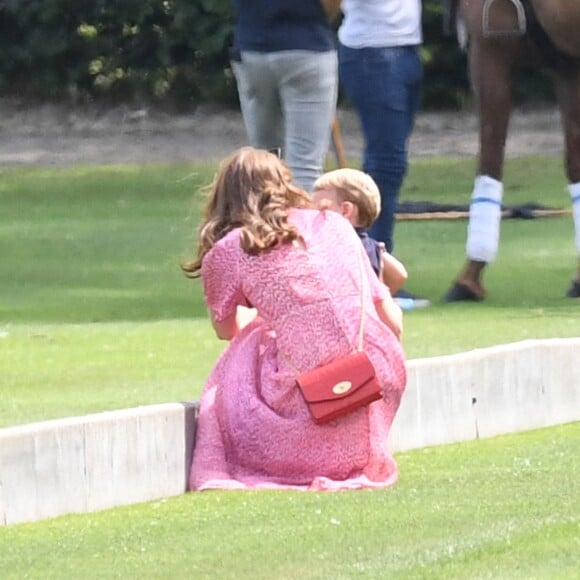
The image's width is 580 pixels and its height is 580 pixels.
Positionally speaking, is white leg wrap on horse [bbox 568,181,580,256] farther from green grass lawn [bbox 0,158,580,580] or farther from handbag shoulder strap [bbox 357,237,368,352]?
handbag shoulder strap [bbox 357,237,368,352]

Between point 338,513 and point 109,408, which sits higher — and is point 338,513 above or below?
above

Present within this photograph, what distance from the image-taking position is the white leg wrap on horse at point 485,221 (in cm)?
930

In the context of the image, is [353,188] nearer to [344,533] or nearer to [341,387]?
[341,387]

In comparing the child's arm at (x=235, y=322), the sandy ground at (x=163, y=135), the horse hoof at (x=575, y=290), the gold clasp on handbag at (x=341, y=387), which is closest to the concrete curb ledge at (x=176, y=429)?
the child's arm at (x=235, y=322)

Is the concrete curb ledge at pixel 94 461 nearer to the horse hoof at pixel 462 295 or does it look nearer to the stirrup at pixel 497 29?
the horse hoof at pixel 462 295

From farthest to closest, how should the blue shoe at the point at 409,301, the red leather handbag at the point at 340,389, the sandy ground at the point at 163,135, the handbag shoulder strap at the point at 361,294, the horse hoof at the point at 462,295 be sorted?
the sandy ground at the point at 163,135 < the horse hoof at the point at 462,295 < the blue shoe at the point at 409,301 < the handbag shoulder strap at the point at 361,294 < the red leather handbag at the point at 340,389

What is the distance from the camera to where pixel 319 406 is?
234 inches

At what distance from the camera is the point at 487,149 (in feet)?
30.7

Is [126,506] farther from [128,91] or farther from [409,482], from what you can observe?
[128,91]

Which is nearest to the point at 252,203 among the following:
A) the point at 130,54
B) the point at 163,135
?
the point at 163,135

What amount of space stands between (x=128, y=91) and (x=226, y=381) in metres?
15.0

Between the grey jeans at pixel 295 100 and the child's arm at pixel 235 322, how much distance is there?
2.58 metres

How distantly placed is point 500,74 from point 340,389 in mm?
3612

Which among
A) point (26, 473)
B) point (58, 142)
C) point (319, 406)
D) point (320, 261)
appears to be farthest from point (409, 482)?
point (58, 142)
